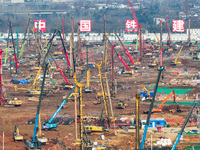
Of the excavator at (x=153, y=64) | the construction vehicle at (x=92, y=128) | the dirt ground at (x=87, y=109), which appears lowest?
the excavator at (x=153, y=64)

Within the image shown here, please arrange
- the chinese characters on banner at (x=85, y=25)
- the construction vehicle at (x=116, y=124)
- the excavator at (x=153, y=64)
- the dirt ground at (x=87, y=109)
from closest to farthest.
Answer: the dirt ground at (x=87, y=109) < the construction vehicle at (x=116, y=124) < the excavator at (x=153, y=64) < the chinese characters on banner at (x=85, y=25)

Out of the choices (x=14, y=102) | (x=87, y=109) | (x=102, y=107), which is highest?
(x=102, y=107)

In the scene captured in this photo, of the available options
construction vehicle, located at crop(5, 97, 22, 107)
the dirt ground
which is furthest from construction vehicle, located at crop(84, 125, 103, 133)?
construction vehicle, located at crop(5, 97, 22, 107)

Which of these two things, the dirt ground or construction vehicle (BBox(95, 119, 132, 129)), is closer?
the dirt ground

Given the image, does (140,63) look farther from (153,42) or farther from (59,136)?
(59,136)

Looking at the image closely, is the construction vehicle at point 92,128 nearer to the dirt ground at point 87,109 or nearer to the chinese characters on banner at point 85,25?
the dirt ground at point 87,109

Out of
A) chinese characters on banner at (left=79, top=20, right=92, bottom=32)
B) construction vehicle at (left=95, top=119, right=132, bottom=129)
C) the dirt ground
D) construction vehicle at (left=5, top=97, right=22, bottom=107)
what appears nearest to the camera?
the dirt ground

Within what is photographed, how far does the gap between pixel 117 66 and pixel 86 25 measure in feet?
163

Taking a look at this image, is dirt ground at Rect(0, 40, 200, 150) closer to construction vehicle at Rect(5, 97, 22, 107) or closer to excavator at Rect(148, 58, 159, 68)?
construction vehicle at Rect(5, 97, 22, 107)

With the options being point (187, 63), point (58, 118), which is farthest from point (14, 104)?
point (187, 63)

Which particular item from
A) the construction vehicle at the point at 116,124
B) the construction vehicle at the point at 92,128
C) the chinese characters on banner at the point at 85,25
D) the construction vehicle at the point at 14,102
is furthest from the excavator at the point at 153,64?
the construction vehicle at the point at 92,128

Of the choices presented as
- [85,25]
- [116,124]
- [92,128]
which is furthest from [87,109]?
[85,25]

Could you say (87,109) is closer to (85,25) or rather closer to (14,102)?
(14,102)

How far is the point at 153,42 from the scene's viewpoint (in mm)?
141625
